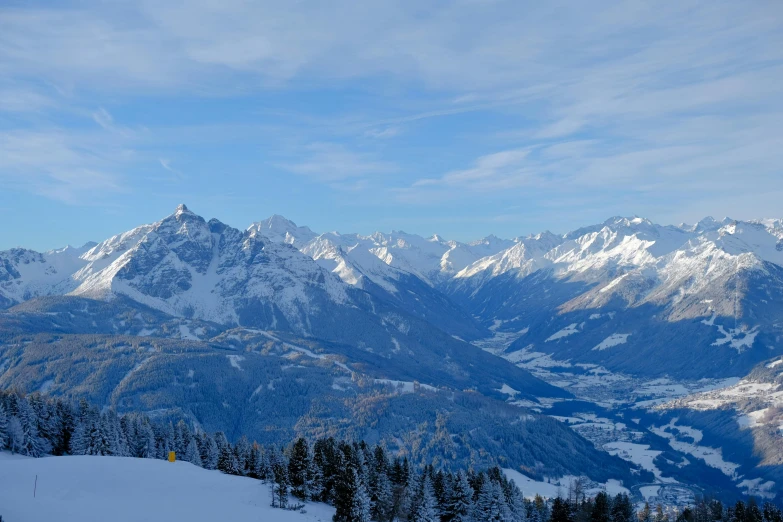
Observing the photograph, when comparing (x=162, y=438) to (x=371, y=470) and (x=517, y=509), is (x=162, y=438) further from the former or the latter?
(x=517, y=509)

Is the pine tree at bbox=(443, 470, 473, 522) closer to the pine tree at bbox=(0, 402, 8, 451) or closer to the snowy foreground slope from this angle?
the snowy foreground slope

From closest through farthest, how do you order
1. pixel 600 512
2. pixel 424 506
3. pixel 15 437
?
pixel 424 506, pixel 600 512, pixel 15 437

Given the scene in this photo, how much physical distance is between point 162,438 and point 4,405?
30287 mm

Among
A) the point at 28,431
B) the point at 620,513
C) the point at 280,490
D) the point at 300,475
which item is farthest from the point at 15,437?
the point at 620,513

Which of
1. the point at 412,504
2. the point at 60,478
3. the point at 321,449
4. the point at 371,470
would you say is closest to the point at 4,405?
the point at 60,478

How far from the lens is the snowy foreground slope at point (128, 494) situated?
245 feet

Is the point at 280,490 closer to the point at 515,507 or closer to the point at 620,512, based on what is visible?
the point at 515,507

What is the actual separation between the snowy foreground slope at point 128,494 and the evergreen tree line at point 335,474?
15.6 feet

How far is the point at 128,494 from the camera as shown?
8569cm

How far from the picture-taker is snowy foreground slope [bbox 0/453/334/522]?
7461 cm

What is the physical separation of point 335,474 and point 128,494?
31.3 m

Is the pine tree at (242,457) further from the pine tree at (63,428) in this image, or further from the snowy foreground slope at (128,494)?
the pine tree at (63,428)

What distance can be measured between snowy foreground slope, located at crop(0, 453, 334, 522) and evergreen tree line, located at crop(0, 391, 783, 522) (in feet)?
15.6

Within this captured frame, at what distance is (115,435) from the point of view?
5034 inches
